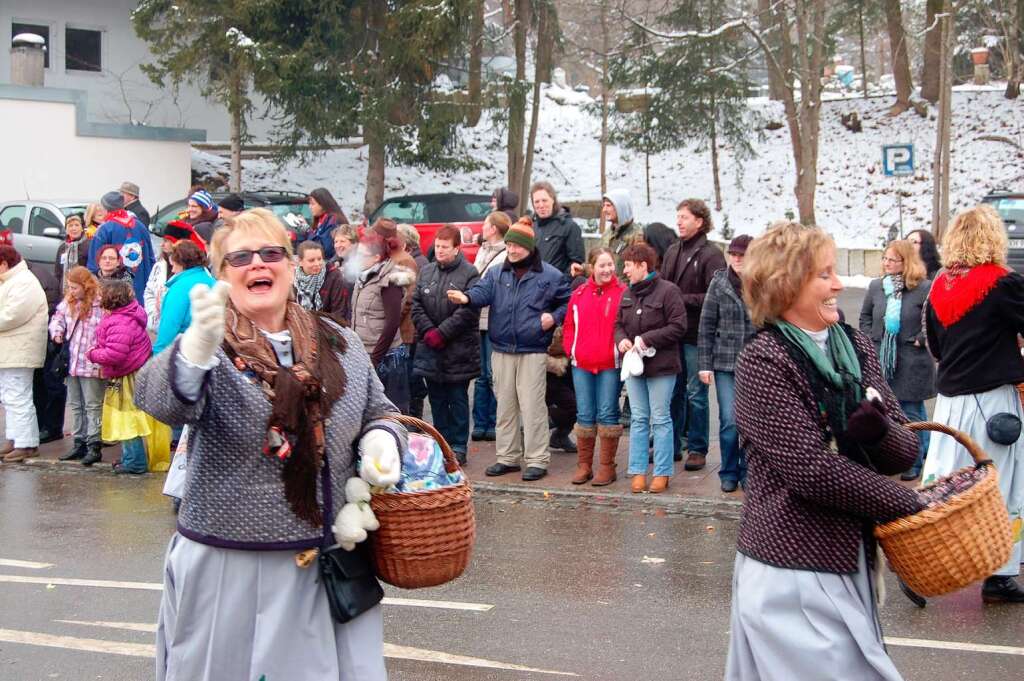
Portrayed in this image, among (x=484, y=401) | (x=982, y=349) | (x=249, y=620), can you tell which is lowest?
(x=484, y=401)

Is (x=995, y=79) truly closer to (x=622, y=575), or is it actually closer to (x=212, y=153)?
(x=212, y=153)

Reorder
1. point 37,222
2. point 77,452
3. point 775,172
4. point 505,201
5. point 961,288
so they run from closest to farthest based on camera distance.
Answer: point 961,288, point 77,452, point 505,201, point 37,222, point 775,172

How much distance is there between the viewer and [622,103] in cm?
3731

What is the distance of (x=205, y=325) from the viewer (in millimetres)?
3264

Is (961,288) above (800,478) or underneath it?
above

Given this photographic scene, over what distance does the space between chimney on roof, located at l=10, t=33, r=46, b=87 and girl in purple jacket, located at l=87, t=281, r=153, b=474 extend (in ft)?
64.8

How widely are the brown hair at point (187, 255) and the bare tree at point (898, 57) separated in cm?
2881

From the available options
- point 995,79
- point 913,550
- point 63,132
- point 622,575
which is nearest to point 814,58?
point 995,79

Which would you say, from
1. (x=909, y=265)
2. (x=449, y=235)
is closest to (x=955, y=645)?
(x=909, y=265)

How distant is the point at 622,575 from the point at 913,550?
12.9 ft

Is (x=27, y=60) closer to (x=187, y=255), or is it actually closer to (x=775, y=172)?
(x=775, y=172)

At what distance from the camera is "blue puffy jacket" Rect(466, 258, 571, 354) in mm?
10273

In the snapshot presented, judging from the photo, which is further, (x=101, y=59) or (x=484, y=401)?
(x=101, y=59)

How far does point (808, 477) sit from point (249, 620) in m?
1.61
